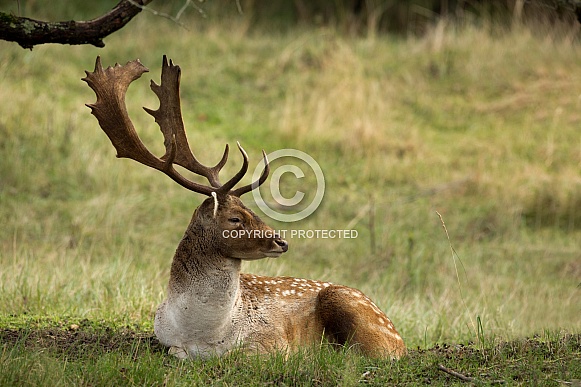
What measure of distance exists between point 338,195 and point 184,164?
5208 millimetres

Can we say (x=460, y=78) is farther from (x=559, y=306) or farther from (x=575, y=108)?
(x=559, y=306)

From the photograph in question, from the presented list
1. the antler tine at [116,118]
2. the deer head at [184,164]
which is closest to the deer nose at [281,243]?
the deer head at [184,164]

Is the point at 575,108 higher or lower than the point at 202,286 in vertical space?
higher

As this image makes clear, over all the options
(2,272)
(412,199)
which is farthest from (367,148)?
(2,272)

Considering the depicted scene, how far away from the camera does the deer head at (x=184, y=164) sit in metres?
5.19

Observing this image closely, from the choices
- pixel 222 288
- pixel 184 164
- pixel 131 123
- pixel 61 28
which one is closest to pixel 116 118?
pixel 131 123

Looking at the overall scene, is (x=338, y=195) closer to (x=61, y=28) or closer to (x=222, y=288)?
(x=222, y=288)

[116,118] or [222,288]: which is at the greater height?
[116,118]

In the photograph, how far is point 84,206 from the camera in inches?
372

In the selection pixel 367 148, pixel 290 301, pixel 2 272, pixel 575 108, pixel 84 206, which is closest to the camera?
pixel 290 301

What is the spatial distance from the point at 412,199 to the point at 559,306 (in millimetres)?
3102

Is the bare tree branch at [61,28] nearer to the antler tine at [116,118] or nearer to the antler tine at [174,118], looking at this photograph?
the antler tine at [116,118]

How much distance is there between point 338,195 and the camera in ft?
34.8

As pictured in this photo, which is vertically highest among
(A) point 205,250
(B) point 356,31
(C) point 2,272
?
(B) point 356,31
